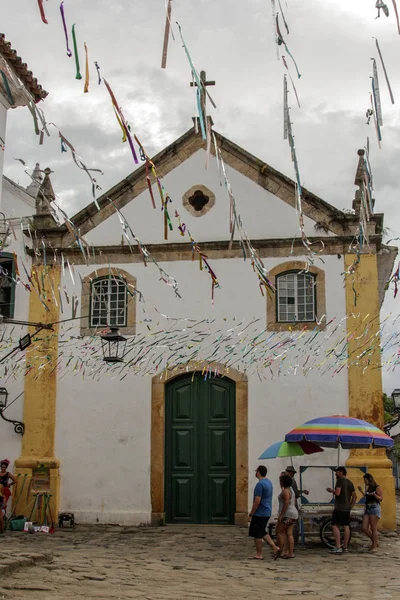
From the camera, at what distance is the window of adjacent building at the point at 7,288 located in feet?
49.0

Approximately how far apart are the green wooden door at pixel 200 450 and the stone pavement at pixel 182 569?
37.1 inches

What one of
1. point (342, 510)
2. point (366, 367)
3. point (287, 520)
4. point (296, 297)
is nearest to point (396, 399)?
point (366, 367)

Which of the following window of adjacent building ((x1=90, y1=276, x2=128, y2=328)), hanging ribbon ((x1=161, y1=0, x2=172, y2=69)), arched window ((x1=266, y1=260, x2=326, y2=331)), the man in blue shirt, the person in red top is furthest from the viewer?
window of adjacent building ((x1=90, y1=276, x2=128, y2=328))

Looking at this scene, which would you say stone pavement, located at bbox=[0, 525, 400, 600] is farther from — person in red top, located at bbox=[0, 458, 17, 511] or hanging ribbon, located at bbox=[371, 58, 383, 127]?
hanging ribbon, located at bbox=[371, 58, 383, 127]

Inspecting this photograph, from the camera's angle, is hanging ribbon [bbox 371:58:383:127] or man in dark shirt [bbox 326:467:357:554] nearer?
hanging ribbon [bbox 371:58:383:127]

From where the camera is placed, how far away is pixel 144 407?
46.3 feet

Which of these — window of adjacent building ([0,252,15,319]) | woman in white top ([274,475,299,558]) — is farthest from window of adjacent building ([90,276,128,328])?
woman in white top ([274,475,299,558])

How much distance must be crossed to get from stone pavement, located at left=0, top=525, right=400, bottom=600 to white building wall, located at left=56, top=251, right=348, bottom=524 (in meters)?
1.13

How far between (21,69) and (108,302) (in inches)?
184

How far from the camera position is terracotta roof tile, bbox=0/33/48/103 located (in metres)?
13.5

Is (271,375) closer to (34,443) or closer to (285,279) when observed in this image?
(285,279)

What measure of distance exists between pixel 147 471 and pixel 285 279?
4.40 m

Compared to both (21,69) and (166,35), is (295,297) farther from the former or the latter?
(166,35)

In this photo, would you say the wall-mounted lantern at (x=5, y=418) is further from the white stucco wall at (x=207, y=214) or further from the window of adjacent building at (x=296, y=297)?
the window of adjacent building at (x=296, y=297)
